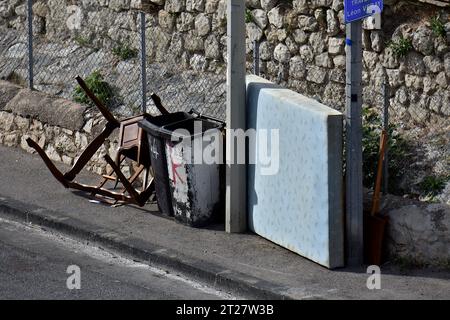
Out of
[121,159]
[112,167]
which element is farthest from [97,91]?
[112,167]

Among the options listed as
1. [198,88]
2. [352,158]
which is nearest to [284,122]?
[352,158]

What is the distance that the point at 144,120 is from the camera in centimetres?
1131

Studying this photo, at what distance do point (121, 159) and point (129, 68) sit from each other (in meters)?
1.89

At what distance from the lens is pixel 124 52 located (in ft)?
45.9

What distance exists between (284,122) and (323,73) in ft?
7.76

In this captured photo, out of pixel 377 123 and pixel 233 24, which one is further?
pixel 377 123

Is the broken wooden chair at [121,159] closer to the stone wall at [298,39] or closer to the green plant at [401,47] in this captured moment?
the stone wall at [298,39]

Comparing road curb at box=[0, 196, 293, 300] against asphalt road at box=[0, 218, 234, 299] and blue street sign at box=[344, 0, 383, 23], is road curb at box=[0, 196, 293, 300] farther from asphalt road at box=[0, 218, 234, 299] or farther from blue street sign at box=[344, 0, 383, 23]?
blue street sign at box=[344, 0, 383, 23]

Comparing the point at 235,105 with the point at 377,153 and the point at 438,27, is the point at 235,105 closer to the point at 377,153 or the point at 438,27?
the point at 377,153

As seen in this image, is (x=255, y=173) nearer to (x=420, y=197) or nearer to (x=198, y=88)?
(x=420, y=197)

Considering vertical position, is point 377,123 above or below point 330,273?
above

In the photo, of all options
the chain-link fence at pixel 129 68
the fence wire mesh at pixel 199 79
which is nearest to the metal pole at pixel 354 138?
the fence wire mesh at pixel 199 79

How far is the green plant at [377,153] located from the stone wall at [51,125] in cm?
270

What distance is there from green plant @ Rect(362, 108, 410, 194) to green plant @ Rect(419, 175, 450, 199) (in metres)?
0.26
